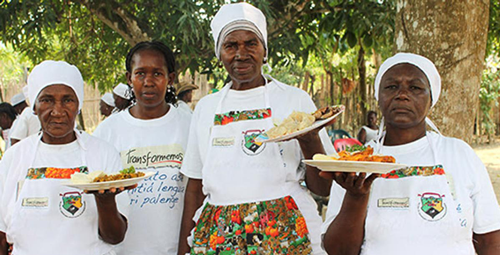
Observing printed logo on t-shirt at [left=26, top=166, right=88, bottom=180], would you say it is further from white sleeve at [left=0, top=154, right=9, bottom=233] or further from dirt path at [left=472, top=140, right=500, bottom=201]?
dirt path at [left=472, top=140, right=500, bottom=201]

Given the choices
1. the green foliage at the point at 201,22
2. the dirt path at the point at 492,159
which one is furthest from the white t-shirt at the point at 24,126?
the dirt path at the point at 492,159

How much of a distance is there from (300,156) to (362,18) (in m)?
2.82

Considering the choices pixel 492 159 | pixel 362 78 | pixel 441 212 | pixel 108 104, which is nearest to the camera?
pixel 441 212

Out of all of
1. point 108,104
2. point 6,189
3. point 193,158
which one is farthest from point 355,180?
point 108,104

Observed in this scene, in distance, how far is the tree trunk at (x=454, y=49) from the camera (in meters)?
2.66

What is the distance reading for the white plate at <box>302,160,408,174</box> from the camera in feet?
4.88

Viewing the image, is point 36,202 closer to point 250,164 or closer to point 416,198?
point 250,164

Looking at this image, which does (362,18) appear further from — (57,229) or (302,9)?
(57,229)

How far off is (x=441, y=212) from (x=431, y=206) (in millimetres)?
41

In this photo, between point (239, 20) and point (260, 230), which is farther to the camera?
point (239, 20)

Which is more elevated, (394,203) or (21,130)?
(21,130)

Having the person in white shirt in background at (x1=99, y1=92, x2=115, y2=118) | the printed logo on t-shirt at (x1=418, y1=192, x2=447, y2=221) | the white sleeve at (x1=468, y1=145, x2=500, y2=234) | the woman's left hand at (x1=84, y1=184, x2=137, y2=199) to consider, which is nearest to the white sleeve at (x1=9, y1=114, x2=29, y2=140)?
the person in white shirt in background at (x1=99, y1=92, x2=115, y2=118)

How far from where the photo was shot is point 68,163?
7.05 feet

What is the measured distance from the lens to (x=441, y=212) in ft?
5.78
